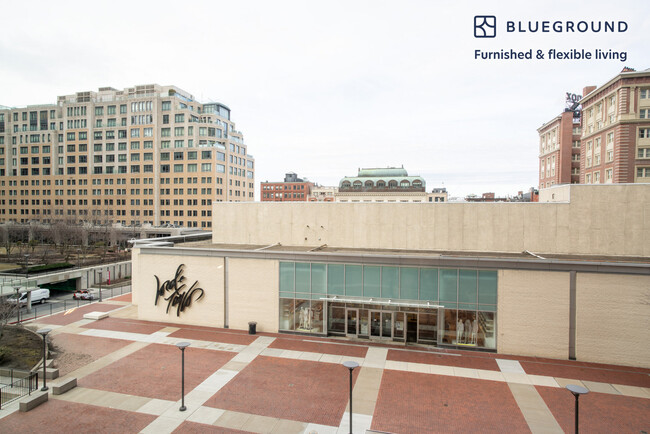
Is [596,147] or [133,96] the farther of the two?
[133,96]

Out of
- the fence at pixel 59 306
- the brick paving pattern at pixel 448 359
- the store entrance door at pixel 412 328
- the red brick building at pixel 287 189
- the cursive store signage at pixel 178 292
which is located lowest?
the fence at pixel 59 306

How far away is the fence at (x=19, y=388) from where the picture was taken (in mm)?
18172

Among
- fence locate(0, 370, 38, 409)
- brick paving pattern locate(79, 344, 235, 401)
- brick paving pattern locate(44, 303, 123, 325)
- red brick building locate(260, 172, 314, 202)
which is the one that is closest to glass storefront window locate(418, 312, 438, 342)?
brick paving pattern locate(79, 344, 235, 401)

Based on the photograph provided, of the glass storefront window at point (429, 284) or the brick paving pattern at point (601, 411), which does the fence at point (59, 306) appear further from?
the brick paving pattern at point (601, 411)

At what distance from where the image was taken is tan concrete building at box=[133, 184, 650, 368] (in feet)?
73.6

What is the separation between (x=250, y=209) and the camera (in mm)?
34938

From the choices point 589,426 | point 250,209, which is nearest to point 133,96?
point 250,209

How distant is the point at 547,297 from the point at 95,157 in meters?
102

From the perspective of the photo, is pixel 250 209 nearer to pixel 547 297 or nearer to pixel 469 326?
pixel 469 326

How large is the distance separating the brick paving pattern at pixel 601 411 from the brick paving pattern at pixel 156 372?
57.0 ft

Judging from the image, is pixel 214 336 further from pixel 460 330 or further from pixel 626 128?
pixel 626 128

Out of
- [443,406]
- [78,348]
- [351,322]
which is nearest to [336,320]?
[351,322]

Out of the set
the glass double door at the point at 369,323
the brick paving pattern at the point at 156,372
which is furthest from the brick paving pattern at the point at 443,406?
the brick paving pattern at the point at 156,372

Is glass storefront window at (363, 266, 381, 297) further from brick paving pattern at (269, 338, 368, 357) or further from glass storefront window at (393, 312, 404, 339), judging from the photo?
brick paving pattern at (269, 338, 368, 357)
